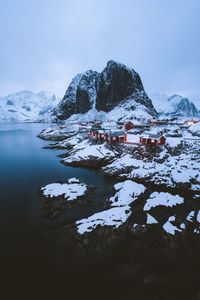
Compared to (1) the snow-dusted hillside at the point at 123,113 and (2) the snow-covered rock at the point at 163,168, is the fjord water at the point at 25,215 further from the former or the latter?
(1) the snow-dusted hillside at the point at 123,113

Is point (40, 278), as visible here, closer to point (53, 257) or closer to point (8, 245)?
point (53, 257)

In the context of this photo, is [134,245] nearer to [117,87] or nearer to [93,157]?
[93,157]

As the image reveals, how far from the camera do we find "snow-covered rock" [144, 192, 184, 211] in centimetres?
2186

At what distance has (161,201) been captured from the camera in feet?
73.9

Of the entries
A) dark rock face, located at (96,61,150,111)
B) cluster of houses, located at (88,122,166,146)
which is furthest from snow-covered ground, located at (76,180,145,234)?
dark rock face, located at (96,61,150,111)

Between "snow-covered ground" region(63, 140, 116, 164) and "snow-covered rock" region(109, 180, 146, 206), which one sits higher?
"snow-covered ground" region(63, 140, 116, 164)

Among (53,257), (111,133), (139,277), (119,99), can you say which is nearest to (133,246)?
(139,277)

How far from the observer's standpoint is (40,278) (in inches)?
527

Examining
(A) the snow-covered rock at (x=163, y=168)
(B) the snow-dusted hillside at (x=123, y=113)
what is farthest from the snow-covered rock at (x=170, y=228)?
(B) the snow-dusted hillside at (x=123, y=113)

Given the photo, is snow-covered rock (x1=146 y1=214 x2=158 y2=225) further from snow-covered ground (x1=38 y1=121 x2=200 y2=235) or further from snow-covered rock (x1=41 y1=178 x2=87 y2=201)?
snow-covered rock (x1=41 y1=178 x2=87 y2=201)

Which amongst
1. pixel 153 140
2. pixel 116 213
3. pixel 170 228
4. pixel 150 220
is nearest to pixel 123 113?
pixel 153 140

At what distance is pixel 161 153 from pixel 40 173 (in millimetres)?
28119

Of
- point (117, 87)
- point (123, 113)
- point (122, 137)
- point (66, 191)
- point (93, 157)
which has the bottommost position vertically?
point (66, 191)

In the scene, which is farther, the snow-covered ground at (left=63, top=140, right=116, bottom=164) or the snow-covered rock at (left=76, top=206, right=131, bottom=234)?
the snow-covered ground at (left=63, top=140, right=116, bottom=164)
